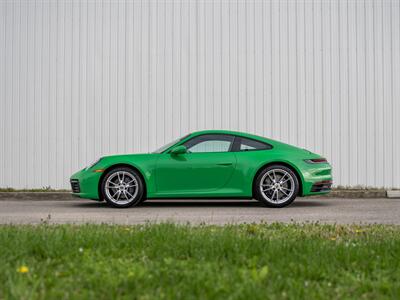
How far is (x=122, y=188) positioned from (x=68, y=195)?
11.0ft

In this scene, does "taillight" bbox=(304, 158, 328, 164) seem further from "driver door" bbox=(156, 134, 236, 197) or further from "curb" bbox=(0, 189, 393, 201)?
"curb" bbox=(0, 189, 393, 201)

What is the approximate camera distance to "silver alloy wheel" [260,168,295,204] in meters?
9.49

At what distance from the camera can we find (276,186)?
956 cm

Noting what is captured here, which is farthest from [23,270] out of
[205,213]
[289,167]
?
[289,167]

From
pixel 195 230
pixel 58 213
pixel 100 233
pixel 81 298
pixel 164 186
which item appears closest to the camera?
pixel 81 298

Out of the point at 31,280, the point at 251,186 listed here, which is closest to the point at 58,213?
the point at 251,186

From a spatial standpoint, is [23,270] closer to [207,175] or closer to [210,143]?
[207,175]

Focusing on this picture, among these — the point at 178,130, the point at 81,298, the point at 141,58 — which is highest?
the point at 141,58

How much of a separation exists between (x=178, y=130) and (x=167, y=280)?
10381 mm

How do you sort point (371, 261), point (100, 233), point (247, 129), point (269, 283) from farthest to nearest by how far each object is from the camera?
point (247, 129) < point (100, 233) < point (371, 261) < point (269, 283)

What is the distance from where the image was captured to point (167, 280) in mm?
3930

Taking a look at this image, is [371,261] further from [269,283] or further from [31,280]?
[31,280]

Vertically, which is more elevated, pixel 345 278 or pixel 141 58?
pixel 141 58

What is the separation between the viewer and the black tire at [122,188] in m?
9.52
